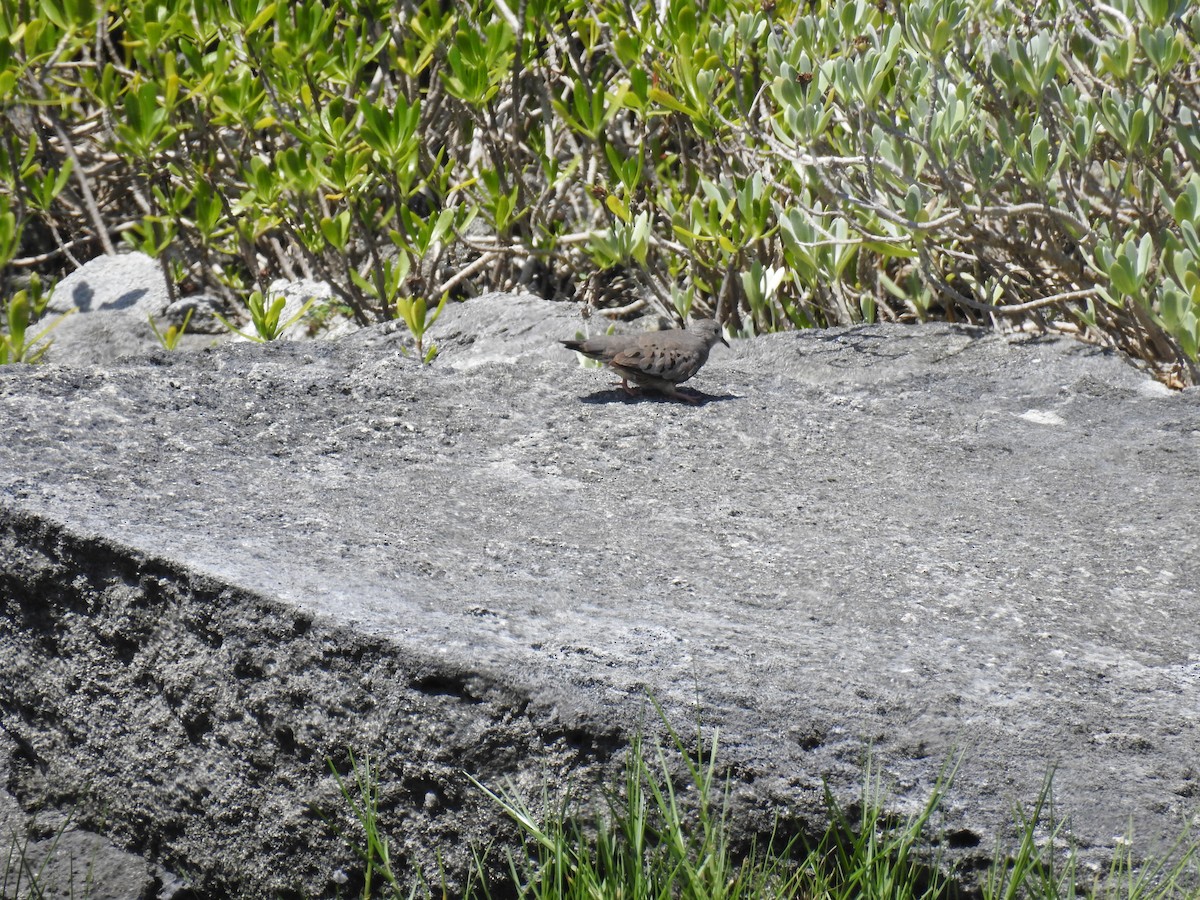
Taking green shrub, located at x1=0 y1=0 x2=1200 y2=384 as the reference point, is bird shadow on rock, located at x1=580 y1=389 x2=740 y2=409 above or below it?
below

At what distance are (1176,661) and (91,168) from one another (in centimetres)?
637

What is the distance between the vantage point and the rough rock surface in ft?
6.98

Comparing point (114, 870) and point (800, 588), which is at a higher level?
point (800, 588)

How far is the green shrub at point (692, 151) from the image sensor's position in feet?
14.2

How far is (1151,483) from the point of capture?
3193 millimetres

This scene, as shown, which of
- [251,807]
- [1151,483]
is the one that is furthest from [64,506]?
[1151,483]

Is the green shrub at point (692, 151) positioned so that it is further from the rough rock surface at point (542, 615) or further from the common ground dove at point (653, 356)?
the rough rock surface at point (542, 615)

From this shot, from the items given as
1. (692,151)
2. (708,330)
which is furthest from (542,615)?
(692,151)

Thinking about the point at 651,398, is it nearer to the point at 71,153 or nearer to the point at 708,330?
the point at 708,330

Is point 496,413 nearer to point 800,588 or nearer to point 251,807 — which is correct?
point 800,588

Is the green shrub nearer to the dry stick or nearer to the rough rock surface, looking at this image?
the dry stick

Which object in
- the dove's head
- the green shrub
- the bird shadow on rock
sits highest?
the green shrub

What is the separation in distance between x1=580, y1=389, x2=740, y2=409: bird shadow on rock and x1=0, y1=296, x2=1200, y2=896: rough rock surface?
287 millimetres

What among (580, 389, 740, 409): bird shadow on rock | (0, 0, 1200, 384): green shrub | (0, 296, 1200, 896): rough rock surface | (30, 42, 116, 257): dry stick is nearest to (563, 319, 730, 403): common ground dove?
(580, 389, 740, 409): bird shadow on rock
